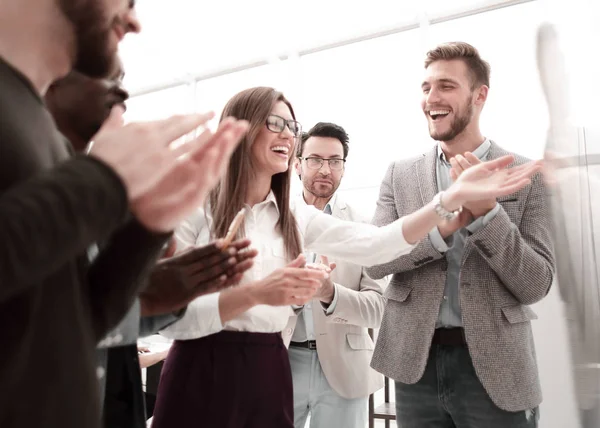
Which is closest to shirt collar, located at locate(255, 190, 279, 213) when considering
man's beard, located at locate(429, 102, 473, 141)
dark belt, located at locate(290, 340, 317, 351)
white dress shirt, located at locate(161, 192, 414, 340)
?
white dress shirt, located at locate(161, 192, 414, 340)

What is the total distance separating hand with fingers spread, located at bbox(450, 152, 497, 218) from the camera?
62.8 inches

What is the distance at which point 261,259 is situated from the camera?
1684mm

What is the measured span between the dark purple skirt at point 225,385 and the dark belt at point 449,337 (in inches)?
20.0

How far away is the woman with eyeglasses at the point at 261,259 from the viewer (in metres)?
1.43

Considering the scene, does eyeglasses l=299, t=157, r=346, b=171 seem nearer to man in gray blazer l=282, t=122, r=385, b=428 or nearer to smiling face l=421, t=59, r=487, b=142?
man in gray blazer l=282, t=122, r=385, b=428

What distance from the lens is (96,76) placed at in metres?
0.86

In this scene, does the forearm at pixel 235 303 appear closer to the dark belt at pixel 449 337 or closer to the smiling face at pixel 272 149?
the smiling face at pixel 272 149

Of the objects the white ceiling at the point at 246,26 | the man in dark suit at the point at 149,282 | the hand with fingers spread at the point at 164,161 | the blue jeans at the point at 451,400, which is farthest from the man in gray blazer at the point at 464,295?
the white ceiling at the point at 246,26

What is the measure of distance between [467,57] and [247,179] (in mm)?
933

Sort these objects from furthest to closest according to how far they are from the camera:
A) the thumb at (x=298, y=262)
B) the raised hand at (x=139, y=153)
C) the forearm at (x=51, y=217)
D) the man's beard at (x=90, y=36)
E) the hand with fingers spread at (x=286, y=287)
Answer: the thumb at (x=298, y=262), the hand with fingers spread at (x=286, y=287), the man's beard at (x=90, y=36), the raised hand at (x=139, y=153), the forearm at (x=51, y=217)

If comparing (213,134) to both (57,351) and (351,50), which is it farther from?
(351,50)

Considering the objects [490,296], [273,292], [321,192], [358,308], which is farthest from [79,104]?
[321,192]

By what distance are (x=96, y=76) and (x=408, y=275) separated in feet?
4.14

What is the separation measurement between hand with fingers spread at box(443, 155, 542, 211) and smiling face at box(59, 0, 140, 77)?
3.43ft
